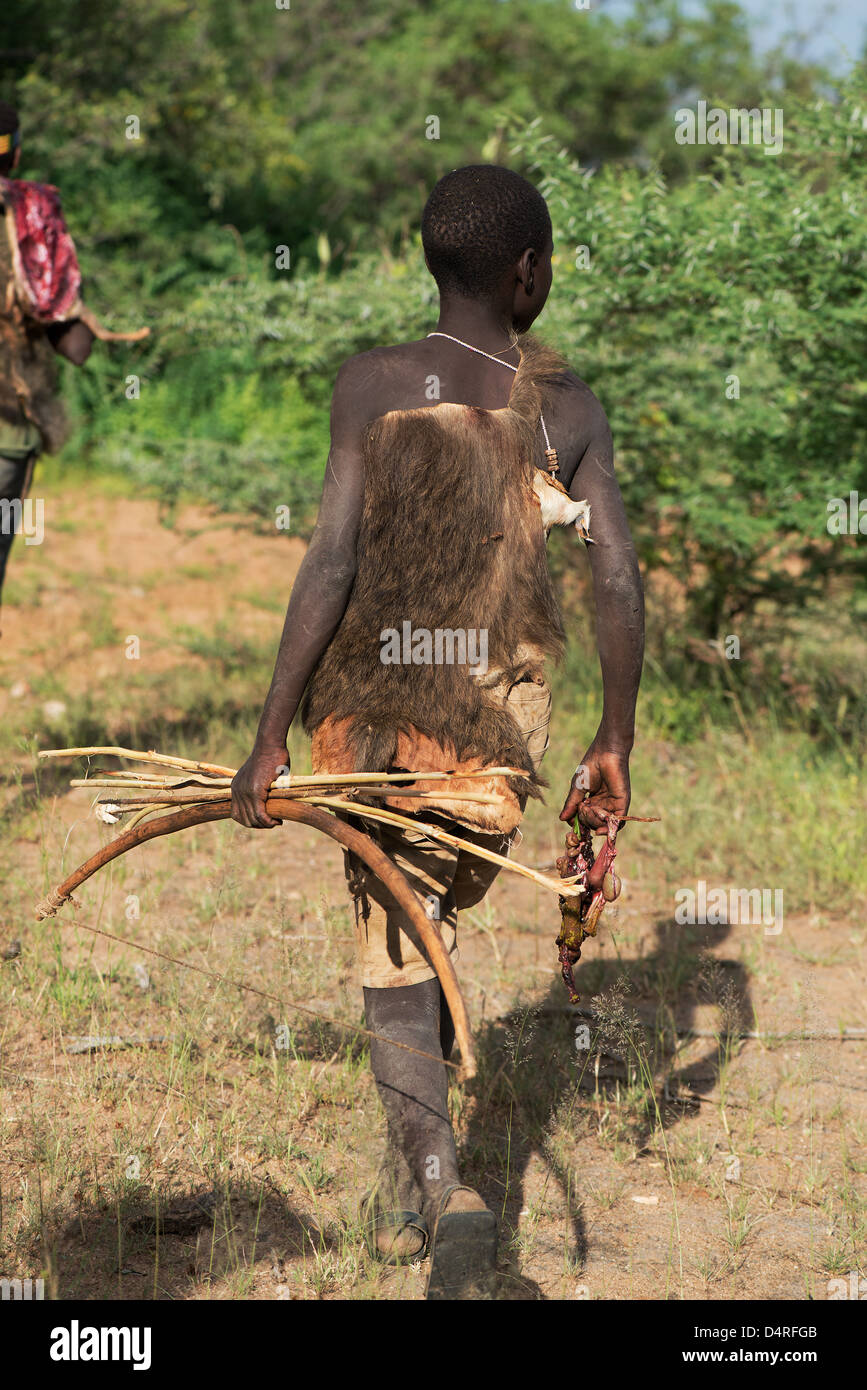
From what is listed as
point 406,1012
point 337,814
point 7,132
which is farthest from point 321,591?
Answer: point 7,132

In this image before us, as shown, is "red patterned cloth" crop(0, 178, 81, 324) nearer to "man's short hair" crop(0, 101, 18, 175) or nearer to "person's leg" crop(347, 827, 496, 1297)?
"man's short hair" crop(0, 101, 18, 175)

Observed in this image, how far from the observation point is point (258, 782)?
2.41m

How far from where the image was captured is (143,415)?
11.5 m

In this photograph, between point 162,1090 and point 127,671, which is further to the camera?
point 127,671

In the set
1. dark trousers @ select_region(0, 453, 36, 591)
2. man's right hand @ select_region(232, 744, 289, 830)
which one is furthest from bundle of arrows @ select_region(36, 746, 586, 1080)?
dark trousers @ select_region(0, 453, 36, 591)

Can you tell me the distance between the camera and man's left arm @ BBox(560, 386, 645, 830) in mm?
2529

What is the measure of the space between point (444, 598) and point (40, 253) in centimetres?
280

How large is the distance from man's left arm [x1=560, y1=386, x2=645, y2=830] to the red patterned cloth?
2.64m

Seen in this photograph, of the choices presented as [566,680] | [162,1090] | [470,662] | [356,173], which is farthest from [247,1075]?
[356,173]

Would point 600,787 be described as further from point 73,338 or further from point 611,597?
point 73,338

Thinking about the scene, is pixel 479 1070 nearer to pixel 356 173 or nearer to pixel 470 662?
pixel 470 662

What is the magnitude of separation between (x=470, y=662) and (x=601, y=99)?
1603 cm

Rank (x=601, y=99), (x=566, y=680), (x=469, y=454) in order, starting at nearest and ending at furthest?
(x=469, y=454) < (x=566, y=680) < (x=601, y=99)

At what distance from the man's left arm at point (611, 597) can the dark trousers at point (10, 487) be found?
2607 mm
